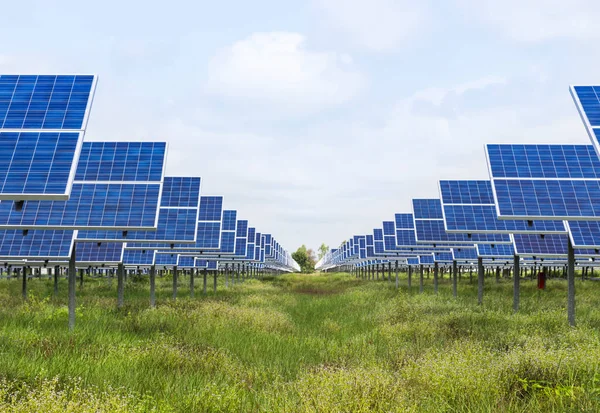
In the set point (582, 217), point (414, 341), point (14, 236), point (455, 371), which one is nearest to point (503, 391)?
point (455, 371)

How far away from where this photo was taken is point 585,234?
17.2m

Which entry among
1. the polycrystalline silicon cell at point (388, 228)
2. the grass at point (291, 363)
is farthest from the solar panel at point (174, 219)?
the polycrystalline silicon cell at point (388, 228)

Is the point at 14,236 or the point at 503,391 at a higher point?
the point at 14,236

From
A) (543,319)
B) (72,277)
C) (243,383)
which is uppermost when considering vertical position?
(72,277)

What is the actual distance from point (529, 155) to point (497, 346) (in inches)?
313

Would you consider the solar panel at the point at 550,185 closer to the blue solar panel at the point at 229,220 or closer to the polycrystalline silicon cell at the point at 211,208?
the polycrystalline silicon cell at the point at 211,208

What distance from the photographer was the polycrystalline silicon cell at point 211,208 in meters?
32.5

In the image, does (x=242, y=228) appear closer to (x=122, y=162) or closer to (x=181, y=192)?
(x=181, y=192)

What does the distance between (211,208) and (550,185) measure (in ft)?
70.7

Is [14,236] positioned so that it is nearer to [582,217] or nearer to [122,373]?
[122,373]

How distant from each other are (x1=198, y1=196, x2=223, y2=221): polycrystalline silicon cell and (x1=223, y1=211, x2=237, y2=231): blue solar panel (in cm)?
722

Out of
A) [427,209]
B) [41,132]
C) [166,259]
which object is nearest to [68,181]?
[41,132]

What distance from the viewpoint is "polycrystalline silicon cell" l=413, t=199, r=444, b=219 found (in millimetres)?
33281

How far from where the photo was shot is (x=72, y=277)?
15461 millimetres
